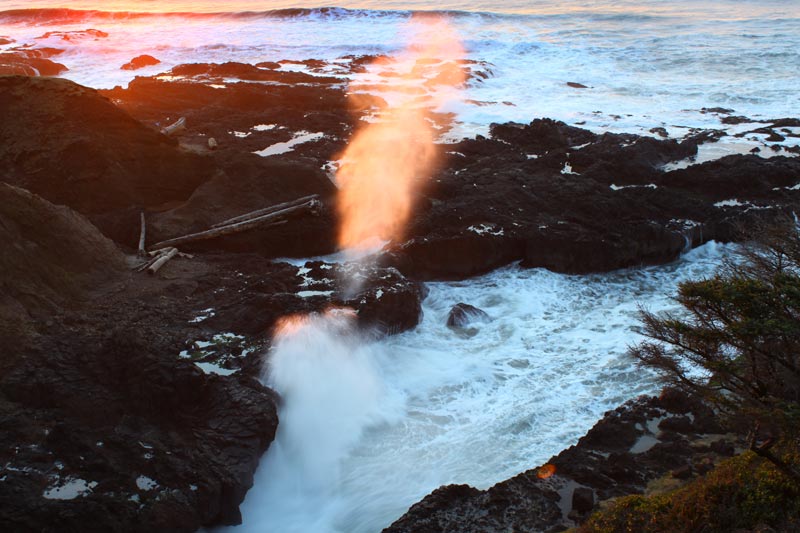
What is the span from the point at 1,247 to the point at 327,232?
7.14 meters

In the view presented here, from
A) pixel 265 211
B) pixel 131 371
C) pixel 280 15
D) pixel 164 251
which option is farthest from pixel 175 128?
pixel 280 15

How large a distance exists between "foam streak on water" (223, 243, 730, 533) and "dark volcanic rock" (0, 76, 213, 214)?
7.39 meters

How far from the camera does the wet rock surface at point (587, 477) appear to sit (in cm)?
870

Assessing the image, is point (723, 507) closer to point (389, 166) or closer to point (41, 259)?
point (41, 259)

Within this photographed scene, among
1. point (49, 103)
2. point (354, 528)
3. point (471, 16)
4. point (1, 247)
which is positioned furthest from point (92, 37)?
point (354, 528)

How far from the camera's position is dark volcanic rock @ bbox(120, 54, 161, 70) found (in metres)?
42.6

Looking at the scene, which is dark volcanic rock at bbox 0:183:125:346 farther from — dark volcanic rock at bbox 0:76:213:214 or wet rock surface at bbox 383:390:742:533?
wet rock surface at bbox 383:390:742:533

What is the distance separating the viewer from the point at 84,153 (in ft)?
56.1

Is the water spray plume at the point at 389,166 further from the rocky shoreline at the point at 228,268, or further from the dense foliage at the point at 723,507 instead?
the dense foliage at the point at 723,507

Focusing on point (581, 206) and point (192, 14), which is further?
point (192, 14)

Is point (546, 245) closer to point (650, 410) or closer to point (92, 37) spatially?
point (650, 410)

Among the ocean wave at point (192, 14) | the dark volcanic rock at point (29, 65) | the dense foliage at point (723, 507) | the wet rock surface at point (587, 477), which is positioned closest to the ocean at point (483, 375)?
the wet rock surface at point (587, 477)

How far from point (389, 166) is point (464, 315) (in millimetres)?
7833

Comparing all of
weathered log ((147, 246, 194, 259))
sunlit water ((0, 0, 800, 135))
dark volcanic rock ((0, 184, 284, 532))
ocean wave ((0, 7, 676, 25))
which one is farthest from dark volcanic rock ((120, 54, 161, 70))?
dark volcanic rock ((0, 184, 284, 532))
